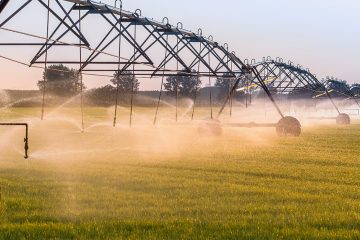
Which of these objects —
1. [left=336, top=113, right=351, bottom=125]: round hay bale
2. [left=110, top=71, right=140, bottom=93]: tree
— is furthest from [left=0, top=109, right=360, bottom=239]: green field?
[left=336, top=113, right=351, bottom=125]: round hay bale

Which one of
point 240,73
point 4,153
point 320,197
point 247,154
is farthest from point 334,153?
point 4,153

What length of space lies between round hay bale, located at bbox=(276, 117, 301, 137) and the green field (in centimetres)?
851

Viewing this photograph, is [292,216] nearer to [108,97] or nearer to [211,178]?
[211,178]

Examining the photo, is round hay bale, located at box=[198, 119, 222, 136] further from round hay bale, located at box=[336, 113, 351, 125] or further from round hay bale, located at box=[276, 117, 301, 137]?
round hay bale, located at box=[336, 113, 351, 125]

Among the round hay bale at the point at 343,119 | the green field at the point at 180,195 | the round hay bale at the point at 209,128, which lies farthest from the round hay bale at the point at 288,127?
the round hay bale at the point at 343,119

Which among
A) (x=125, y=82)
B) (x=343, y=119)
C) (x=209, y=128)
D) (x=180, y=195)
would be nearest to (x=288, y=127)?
(x=209, y=128)

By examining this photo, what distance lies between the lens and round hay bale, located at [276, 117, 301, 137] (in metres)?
28.1

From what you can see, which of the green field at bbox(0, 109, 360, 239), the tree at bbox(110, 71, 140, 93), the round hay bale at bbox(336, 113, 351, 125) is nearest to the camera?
the green field at bbox(0, 109, 360, 239)

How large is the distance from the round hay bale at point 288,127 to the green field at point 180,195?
851cm

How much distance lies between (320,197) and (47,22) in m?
7.34

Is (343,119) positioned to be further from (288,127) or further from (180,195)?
(180,195)

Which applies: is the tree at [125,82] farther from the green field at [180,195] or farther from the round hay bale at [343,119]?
the round hay bale at [343,119]

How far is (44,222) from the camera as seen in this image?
351 inches

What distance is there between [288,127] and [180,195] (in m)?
18.0
